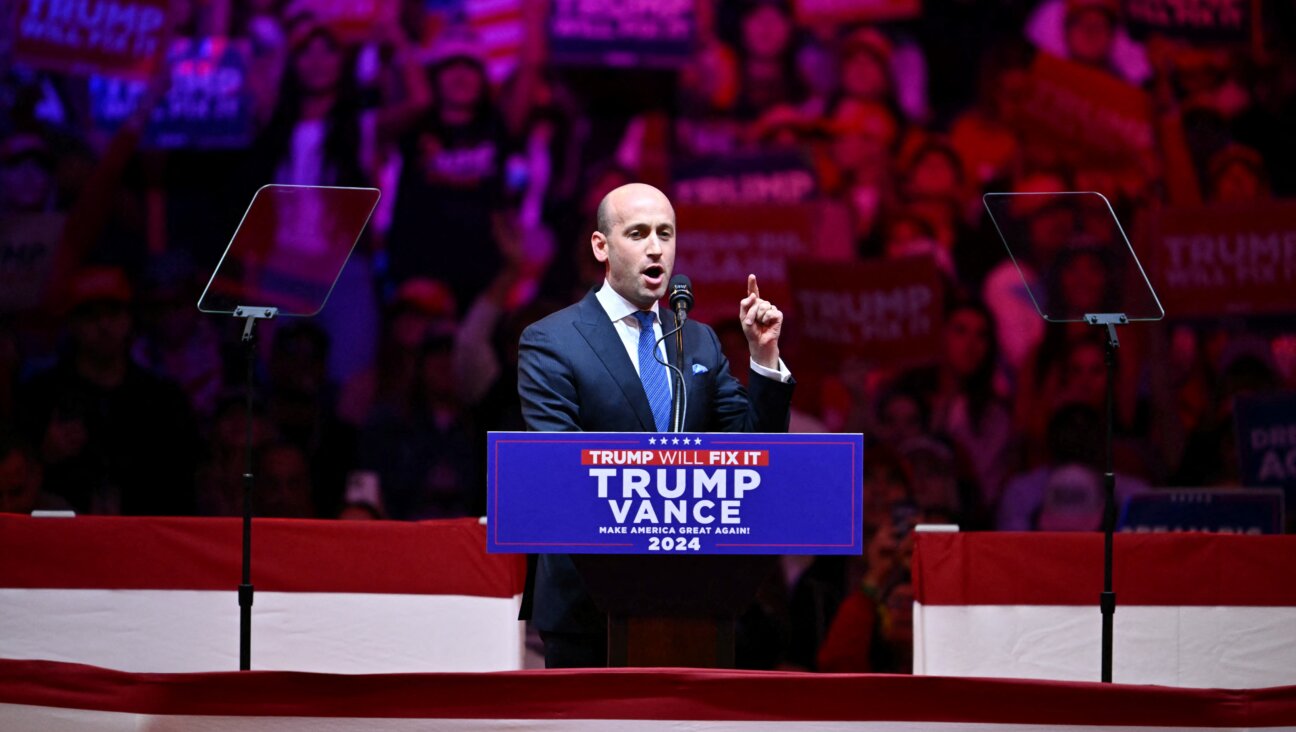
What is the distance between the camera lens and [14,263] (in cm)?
713

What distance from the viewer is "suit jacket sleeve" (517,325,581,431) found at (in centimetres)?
327

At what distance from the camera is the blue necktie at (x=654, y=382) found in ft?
11.1

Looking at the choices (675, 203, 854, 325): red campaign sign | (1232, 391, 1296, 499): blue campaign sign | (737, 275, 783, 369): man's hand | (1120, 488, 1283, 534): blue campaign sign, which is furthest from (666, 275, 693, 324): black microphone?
(675, 203, 854, 325): red campaign sign

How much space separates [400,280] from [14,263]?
181 cm

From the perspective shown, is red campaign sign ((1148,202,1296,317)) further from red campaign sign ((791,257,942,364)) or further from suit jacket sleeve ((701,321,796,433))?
suit jacket sleeve ((701,321,796,433))

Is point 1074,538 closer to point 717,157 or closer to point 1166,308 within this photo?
point 1166,308

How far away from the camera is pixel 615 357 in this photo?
341cm

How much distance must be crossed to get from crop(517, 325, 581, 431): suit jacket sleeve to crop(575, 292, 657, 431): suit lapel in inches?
3.3

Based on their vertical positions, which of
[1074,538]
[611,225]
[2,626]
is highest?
[611,225]

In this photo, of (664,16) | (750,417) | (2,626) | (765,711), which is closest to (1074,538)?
(750,417)

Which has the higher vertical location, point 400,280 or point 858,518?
point 400,280

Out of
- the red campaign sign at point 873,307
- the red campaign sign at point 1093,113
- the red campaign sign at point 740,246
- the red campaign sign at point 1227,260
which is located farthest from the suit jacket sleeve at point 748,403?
the red campaign sign at point 1093,113

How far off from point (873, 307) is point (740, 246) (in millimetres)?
734

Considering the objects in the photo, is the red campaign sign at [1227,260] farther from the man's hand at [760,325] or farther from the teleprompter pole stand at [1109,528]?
the man's hand at [760,325]
